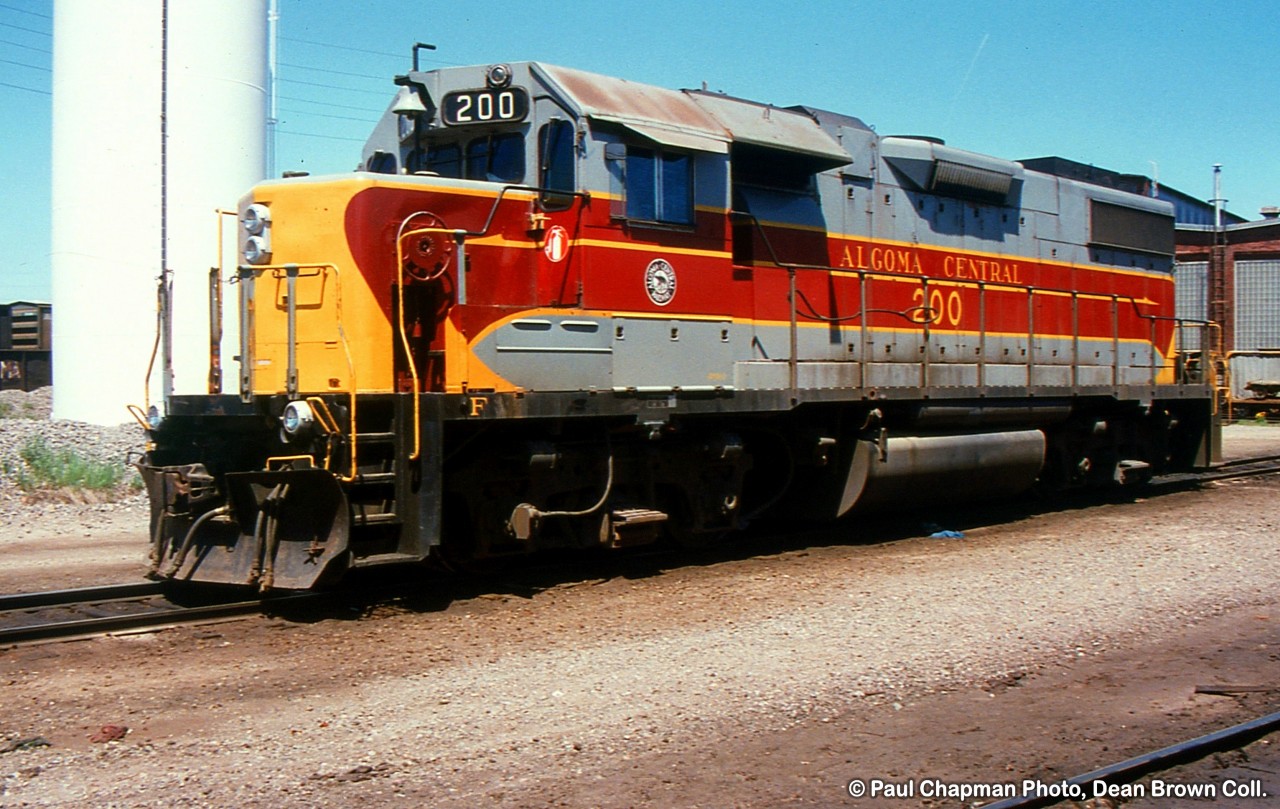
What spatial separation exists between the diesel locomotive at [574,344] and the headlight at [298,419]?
0.02 metres

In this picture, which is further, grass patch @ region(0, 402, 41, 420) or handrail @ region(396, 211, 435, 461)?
grass patch @ region(0, 402, 41, 420)

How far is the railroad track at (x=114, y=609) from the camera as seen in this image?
21.4 ft

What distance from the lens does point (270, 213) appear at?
7.46 m

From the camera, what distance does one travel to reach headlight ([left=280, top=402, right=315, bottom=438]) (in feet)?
22.1

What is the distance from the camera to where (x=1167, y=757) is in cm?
449

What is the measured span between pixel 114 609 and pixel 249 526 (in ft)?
3.49

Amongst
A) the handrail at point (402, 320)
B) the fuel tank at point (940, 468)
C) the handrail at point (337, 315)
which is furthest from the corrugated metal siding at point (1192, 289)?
the handrail at point (337, 315)

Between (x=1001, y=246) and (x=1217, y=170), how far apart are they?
92.8ft

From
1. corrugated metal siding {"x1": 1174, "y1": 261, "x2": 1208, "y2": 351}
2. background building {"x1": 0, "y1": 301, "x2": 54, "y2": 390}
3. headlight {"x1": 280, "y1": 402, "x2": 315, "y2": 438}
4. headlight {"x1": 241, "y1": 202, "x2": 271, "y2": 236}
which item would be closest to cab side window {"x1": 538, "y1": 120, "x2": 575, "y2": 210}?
headlight {"x1": 241, "y1": 202, "x2": 271, "y2": 236}

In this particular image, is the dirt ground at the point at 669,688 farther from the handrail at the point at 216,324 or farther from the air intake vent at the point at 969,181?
the air intake vent at the point at 969,181

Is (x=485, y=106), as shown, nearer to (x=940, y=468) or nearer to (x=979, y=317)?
(x=940, y=468)

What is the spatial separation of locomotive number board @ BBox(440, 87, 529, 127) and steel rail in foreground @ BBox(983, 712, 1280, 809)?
Result: 558 centimetres

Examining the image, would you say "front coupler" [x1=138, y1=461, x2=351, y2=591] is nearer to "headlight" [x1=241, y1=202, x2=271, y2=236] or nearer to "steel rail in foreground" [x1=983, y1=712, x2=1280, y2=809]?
"headlight" [x1=241, y1=202, x2=271, y2=236]

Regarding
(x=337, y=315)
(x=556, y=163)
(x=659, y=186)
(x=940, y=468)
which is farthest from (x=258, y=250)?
(x=940, y=468)
